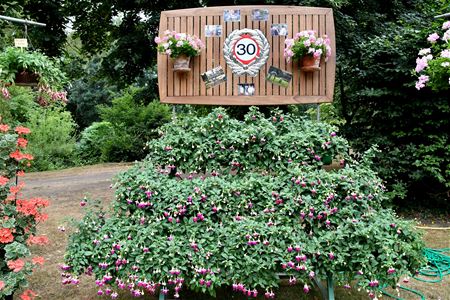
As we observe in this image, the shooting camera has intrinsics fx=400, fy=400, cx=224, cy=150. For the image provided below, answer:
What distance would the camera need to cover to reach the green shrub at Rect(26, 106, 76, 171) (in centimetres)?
1125

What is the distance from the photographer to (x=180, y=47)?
352 cm

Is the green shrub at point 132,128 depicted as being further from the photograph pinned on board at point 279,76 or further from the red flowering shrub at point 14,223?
the red flowering shrub at point 14,223

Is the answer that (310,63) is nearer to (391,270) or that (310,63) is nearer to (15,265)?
(391,270)

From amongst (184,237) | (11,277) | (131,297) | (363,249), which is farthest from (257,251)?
(11,277)

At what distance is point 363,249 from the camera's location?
8.15ft

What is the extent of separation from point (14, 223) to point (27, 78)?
1.16 meters

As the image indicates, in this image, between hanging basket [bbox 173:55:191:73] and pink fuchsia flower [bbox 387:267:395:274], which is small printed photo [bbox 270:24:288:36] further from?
pink fuchsia flower [bbox 387:267:395:274]

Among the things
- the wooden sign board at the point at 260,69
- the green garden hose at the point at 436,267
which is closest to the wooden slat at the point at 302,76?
the wooden sign board at the point at 260,69

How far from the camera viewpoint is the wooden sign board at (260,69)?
12.3ft

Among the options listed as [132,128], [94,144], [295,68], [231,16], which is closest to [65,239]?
[231,16]

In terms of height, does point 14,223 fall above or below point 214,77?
below

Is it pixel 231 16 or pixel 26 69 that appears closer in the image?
pixel 26 69

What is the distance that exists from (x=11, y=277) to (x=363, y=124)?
4.64 meters

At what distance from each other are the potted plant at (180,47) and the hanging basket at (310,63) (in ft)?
3.06
